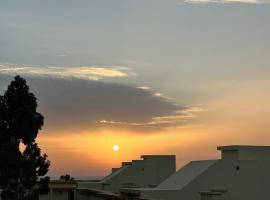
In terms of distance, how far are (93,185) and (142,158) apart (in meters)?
6.25

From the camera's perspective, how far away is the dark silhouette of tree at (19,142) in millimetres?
31142

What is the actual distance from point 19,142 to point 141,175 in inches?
708

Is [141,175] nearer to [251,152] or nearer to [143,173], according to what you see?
[143,173]

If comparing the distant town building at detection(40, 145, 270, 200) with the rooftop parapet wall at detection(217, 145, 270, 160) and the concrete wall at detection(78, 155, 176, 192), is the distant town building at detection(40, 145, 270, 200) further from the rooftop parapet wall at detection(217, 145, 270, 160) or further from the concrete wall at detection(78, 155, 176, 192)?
the concrete wall at detection(78, 155, 176, 192)

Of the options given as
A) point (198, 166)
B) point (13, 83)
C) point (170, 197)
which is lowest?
point (170, 197)

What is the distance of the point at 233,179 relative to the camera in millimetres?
31203

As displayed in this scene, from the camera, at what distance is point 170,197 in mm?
31688

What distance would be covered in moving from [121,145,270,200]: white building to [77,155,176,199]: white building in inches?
560

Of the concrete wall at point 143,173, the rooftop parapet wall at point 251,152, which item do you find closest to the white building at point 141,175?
the concrete wall at point 143,173

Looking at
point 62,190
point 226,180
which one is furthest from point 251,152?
point 62,190

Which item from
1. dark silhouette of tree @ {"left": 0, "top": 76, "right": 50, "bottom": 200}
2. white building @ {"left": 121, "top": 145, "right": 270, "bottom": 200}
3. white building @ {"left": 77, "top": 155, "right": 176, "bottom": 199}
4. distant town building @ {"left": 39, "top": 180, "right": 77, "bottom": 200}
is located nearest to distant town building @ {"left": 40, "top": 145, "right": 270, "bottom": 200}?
white building @ {"left": 121, "top": 145, "right": 270, "bottom": 200}

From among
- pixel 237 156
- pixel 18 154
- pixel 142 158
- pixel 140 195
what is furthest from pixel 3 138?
pixel 142 158

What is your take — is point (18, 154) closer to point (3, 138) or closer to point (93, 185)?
point (3, 138)

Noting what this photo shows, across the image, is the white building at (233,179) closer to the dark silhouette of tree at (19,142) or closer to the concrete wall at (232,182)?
the concrete wall at (232,182)
